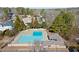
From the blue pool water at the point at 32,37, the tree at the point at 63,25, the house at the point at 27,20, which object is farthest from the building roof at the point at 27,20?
the tree at the point at 63,25

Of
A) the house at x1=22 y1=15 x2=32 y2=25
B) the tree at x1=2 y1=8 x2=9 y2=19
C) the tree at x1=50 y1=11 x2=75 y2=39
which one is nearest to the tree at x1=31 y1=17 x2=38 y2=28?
the house at x1=22 y1=15 x2=32 y2=25

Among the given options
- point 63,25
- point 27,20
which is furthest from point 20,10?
point 63,25

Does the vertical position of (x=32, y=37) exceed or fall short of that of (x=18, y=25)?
it falls short

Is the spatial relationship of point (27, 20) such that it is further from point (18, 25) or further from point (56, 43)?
point (56, 43)

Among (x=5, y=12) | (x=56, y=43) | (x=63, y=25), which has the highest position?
(x=5, y=12)

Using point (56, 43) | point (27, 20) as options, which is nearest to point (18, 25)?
point (27, 20)
